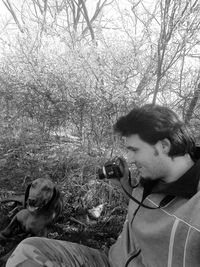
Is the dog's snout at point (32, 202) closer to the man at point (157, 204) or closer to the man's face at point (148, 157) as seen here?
the man at point (157, 204)

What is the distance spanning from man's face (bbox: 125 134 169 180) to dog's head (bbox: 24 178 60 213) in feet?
3.58

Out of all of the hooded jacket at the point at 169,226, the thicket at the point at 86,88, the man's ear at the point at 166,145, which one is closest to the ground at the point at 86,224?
the thicket at the point at 86,88

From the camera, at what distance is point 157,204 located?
67.3 inches

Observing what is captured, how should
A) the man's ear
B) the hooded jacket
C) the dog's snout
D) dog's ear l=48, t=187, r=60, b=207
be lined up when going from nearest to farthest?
the hooded jacket → the man's ear → the dog's snout → dog's ear l=48, t=187, r=60, b=207

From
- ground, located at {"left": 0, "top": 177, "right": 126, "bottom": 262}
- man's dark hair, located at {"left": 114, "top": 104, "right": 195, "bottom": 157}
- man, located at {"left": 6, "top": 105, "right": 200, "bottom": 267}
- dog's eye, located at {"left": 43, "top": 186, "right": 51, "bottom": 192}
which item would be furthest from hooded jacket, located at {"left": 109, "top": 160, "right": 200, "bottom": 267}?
ground, located at {"left": 0, "top": 177, "right": 126, "bottom": 262}

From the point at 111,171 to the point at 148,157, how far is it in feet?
1.62

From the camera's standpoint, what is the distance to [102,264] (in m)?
2.08

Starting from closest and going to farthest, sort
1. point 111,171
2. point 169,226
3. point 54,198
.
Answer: point 169,226 < point 111,171 < point 54,198

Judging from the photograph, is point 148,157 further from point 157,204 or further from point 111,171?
point 111,171

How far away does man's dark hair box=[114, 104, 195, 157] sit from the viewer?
170 cm

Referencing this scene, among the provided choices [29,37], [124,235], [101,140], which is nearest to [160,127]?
[124,235]

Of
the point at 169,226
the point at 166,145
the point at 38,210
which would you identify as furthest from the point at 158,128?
the point at 38,210

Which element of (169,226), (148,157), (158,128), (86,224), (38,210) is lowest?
(86,224)

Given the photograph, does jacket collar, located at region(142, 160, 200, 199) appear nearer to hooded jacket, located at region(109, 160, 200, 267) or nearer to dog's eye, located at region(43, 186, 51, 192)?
hooded jacket, located at region(109, 160, 200, 267)
